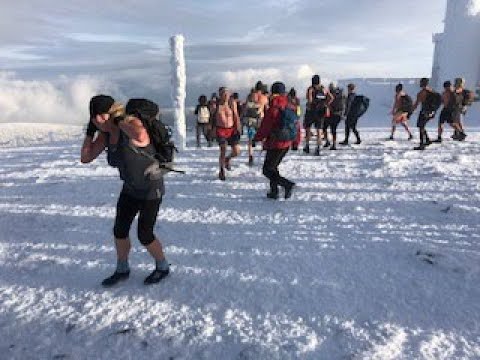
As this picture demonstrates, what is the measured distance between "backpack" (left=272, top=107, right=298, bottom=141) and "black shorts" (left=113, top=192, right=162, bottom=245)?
323cm

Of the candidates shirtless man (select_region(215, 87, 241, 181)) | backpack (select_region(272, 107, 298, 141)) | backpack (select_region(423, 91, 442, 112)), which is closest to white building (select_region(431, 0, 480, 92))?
backpack (select_region(423, 91, 442, 112))

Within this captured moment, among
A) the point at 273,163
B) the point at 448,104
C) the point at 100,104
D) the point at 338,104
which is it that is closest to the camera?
the point at 100,104

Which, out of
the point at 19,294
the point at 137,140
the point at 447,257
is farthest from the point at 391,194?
the point at 19,294

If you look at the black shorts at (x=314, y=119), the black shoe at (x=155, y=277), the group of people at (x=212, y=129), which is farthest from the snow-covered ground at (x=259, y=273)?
the black shorts at (x=314, y=119)

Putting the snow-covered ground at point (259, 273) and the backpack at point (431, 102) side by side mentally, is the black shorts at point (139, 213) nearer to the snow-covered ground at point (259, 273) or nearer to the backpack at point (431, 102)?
the snow-covered ground at point (259, 273)

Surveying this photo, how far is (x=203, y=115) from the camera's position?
14.5 meters

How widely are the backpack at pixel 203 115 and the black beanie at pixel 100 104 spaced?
10.6 m

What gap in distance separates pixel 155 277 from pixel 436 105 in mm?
9462

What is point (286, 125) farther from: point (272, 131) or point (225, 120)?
point (225, 120)

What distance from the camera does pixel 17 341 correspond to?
3734mm

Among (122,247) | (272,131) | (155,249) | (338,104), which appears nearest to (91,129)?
(122,247)

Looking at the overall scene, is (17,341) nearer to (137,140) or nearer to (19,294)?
(19,294)

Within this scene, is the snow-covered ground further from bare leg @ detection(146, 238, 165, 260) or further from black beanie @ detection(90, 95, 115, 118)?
black beanie @ detection(90, 95, 115, 118)

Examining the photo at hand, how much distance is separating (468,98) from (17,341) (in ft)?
41.4
